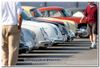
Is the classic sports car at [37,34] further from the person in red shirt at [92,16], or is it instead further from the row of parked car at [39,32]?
the person in red shirt at [92,16]

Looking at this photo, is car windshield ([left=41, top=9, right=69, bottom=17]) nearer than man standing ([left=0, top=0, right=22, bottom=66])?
No

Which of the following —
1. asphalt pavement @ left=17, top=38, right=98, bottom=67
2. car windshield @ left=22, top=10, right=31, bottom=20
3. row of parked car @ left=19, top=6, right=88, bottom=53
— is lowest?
asphalt pavement @ left=17, top=38, right=98, bottom=67

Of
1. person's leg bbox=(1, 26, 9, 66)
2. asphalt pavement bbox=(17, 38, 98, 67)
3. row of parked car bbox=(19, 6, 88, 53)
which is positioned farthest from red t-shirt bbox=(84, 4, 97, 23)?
person's leg bbox=(1, 26, 9, 66)

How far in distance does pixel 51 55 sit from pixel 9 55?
459cm

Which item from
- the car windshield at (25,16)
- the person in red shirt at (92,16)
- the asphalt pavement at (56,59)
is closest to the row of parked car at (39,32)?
the car windshield at (25,16)

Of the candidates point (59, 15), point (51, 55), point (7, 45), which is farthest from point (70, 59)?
point (59, 15)

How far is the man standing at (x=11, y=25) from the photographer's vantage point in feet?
25.8

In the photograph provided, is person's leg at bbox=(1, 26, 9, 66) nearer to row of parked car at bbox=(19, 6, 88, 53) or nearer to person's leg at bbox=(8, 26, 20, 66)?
person's leg at bbox=(8, 26, 20, 66)

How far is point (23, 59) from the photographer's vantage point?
1114cm

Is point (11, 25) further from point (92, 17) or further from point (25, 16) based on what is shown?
point (92, 17)

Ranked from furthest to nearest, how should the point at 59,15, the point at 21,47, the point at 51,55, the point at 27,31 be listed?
1. the point at 59,15
2. the point at 51,55
3. the point at 27,31
4. the point at 21,47

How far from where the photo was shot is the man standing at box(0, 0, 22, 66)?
7.88 m

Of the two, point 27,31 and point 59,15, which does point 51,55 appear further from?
point 59,15

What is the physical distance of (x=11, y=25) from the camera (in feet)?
25.8
